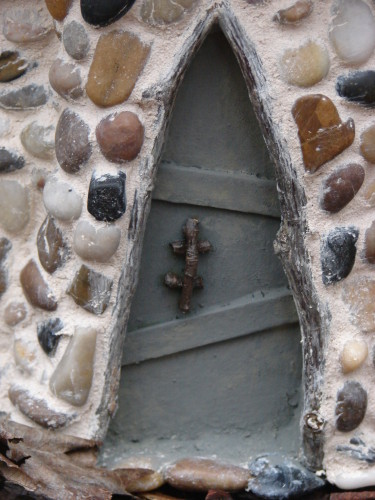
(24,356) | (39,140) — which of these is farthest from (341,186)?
(24,356)

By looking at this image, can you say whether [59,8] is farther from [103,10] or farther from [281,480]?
[281,480]

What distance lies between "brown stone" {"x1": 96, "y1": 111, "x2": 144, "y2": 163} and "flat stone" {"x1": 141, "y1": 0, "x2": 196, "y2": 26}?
163mm

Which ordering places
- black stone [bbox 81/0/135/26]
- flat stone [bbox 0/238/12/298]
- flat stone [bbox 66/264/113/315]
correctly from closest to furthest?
black stone [bbox 81/0/135/26] < flat stone [bbox 66/264/113/315] < flat stone [bbox 0/238/12/298]

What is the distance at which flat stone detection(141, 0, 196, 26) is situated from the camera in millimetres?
1543

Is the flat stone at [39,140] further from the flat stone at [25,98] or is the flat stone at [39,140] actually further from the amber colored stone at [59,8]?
the amber colored stone at [59,8]

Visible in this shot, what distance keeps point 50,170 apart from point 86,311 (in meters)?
0.27

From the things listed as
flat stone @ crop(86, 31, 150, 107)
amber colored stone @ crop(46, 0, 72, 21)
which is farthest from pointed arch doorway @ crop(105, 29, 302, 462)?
amber colored stone @ crop(46, 0, 72, 21)

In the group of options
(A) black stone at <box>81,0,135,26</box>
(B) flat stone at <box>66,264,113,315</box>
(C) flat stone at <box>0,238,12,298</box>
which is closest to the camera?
(A) black stone at <box>81,0,135,26</box>

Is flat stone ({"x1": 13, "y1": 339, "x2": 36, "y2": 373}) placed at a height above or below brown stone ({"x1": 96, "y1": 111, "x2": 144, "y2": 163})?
below

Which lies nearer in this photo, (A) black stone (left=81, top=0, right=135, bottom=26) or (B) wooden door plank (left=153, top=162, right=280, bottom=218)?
(A) black stone (left=81, top=0, right=135, bottom=26)

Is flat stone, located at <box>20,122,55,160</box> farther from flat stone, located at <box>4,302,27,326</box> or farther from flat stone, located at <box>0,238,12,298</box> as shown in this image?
flat stone, located at <box>4,302,27,326</box>

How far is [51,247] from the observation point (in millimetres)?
1656

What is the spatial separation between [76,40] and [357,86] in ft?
1.59

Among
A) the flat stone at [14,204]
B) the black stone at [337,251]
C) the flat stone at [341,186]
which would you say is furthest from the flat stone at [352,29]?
the flat stone at [14,204]
